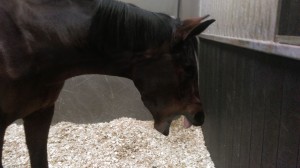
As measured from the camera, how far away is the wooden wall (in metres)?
0.93

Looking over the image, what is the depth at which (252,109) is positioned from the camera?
1.28 metres

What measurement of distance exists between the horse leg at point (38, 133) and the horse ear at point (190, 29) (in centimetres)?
68

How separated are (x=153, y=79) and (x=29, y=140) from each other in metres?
0.69

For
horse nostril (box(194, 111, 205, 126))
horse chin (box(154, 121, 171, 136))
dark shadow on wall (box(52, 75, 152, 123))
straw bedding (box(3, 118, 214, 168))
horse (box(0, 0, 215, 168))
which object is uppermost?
horse (box(0, 0, 215, 168))

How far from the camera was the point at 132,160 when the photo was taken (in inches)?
88.5

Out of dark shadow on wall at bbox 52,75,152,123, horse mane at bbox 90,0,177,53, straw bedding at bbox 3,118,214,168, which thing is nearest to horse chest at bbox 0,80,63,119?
horse mane at bbox 90,0,177,53

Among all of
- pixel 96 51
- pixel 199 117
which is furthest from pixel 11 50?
pixel 199 117

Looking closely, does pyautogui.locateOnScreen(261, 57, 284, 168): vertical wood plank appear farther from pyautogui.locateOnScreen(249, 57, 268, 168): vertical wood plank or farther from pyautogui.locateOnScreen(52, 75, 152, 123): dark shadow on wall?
pyautogui.locateOnScreen(52, 75, 152, 123): dark shadow on wall

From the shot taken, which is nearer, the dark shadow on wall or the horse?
the horse

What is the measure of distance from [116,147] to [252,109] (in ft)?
4.43

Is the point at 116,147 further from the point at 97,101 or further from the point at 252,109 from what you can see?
the point at 252,109

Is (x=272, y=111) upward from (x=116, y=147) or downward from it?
upward

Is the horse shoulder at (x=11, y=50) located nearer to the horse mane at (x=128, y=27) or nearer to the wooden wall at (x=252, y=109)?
the horse mane at (x=128, y=27)

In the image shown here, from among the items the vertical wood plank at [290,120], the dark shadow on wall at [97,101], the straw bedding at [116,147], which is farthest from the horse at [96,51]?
the dark shadow on wall at [97,101]
